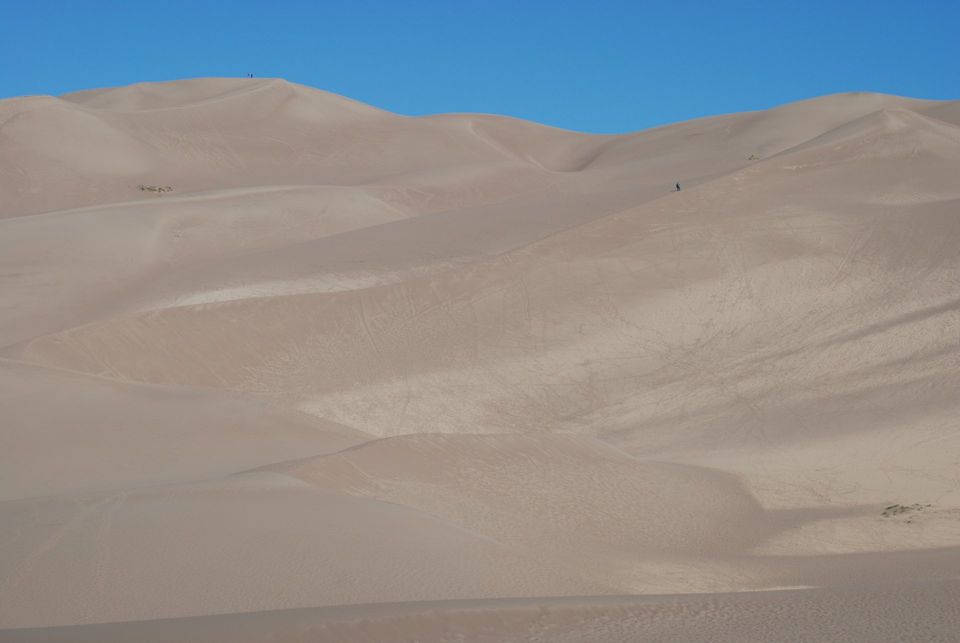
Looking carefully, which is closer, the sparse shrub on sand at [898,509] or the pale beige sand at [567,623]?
the pale beige sand at [567,623]

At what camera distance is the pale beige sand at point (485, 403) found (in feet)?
18.6

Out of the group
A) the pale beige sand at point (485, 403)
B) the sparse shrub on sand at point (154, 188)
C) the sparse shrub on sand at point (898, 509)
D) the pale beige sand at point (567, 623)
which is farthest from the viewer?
the sparse shrub on sand at point (154, 188)

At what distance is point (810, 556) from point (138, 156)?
2665 centimetres

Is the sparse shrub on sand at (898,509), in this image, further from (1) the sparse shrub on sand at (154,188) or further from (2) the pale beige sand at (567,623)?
(1) the sparse shrub on sand at (154,188)

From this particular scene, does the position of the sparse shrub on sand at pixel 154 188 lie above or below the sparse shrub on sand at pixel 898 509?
above

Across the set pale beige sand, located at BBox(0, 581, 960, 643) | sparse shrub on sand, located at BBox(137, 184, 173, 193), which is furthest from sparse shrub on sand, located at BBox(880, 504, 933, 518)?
sparse shrub on sand, located at BBox(137, 184, 173, 193)

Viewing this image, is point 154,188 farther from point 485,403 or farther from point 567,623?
point 567,623

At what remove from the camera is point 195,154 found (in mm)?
32781

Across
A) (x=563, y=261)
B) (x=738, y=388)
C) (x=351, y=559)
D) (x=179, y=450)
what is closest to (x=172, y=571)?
(x=351, y=559)

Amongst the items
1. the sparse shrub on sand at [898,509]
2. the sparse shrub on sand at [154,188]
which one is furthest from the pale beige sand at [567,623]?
the sparse shrub on sand at [154,188]

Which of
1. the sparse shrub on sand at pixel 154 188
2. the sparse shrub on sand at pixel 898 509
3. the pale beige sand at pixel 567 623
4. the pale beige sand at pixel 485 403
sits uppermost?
the sparse shrub on sand at pixel 154 188

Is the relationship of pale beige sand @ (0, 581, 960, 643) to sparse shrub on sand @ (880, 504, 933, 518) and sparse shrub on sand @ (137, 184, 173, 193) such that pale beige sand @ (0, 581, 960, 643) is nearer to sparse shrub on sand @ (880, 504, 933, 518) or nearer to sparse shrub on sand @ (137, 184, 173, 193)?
sparse shrub on sand @ (880, 504, 933, 518)

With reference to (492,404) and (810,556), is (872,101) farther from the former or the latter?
(810,556)

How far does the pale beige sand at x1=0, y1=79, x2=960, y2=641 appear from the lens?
5664 millimetres
